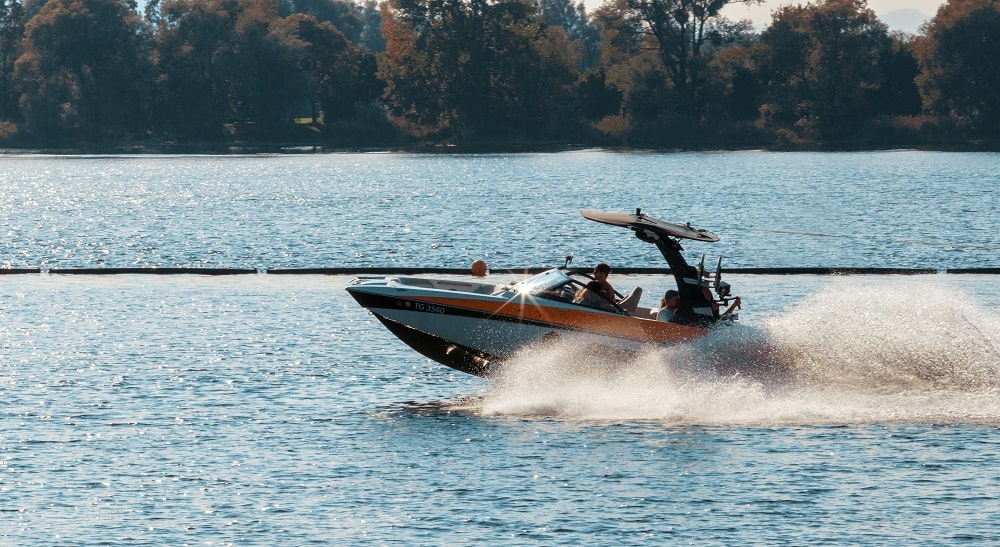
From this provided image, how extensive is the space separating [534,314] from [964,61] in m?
119

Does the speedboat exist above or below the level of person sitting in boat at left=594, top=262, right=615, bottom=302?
below

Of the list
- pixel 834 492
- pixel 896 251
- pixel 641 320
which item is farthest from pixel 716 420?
pixel 896 251

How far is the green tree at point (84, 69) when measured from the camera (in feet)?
516


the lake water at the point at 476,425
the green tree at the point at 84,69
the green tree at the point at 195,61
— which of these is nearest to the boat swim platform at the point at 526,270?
the lake water at the point at 476,425

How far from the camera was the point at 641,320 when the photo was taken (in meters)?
26.1

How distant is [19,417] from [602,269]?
11.0m

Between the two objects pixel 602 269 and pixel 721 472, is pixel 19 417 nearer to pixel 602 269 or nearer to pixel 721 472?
pixel 602 269

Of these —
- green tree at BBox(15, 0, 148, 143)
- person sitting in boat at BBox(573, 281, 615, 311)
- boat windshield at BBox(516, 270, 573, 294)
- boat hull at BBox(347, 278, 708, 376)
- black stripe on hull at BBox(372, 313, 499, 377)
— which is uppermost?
green tree at BBox(15, 0, 148, 143)

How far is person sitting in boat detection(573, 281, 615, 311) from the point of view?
26047mm

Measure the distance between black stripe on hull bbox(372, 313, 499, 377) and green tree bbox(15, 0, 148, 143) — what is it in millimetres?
139443

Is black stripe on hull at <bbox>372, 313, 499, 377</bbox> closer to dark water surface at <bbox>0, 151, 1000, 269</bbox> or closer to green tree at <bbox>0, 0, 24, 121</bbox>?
dark water surface at <bbox>0, 151, 1000, 269</bbox>

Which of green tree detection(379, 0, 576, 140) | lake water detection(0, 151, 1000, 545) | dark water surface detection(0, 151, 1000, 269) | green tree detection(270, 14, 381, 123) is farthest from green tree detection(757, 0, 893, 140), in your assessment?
lake water detection(0, 151, 1000, 545)

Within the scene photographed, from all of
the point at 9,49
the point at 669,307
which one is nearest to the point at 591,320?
the point at 669,307

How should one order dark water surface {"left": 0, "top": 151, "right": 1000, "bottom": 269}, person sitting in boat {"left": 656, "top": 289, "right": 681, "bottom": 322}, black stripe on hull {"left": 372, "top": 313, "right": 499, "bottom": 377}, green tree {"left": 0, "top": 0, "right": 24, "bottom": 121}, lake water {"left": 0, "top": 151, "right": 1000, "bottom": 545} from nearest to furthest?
1. lake water {"left": 0, "top": 151, "right": 1000, "bottom": 545}
2. person sitting in boat {"left": 656, "top": 289, "right": 681, "bottom": 322}
3. black stripe on hull {"left": 372, "top": 313, "right": 499, "bottom": 377}
4. dark water surface {"left": 0, "top": 151, "right": 1000, "bottom": 269}
5. green tree {"left": 0, "top": 0, "right": 24, "bottom": 121}
